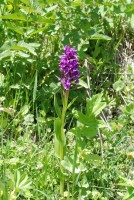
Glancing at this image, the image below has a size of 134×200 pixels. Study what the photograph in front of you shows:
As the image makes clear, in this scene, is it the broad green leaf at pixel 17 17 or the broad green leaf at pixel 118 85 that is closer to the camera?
the broad green leaf at pixel 17 17

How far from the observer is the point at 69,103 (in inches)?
99.9

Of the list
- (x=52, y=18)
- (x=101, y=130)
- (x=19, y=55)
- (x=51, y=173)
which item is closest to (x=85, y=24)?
(x=52, y=18)

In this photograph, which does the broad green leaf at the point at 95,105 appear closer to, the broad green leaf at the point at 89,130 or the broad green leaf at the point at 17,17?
the broad green leaf at the point at 89,130

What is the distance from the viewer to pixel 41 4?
2635 mm

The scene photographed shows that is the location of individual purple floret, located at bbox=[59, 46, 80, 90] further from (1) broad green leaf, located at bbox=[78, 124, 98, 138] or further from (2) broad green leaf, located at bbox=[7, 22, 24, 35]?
(2) broad green leaf, located at bbox=[7, 22, 24, 35]

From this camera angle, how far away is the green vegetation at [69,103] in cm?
229

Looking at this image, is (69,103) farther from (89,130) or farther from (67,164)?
(67,164)

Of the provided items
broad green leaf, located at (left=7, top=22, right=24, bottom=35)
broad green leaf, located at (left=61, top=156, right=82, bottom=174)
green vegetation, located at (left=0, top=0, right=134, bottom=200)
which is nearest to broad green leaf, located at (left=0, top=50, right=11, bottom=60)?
green vegetation, located at (left=0, top=0, right=134, bottom=200)

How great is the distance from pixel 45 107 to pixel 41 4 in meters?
A: 0.64

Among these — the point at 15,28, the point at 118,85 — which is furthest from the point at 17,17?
the point at 118,85

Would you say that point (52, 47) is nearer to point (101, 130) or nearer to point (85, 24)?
point (85, 24)

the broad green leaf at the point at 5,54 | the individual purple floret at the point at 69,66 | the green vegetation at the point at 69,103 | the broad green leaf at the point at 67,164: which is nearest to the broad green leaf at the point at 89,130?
the green vegetation at the point at 69,103

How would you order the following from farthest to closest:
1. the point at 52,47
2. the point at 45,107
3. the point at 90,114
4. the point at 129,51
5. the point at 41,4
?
the point at 129,51 → the point at 52,47 → the point at 45,107 → the point at 41,4 → the point at 90,114

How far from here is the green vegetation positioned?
2295 mm
